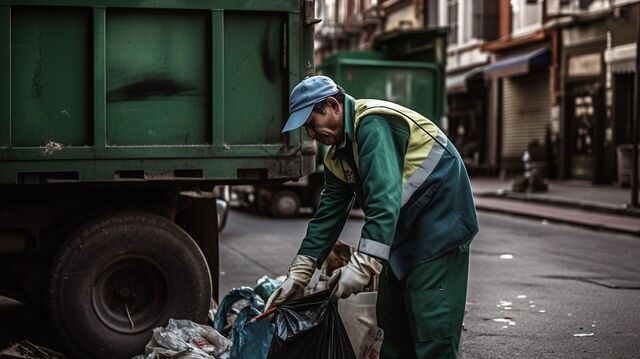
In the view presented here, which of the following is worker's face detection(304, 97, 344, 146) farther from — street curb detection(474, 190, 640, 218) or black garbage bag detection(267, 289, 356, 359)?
street curb detection(474, 190, 640, 218)

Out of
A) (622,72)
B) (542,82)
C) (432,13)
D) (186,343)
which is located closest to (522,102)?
(542,82)

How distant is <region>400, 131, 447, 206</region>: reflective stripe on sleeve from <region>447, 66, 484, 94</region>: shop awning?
3036cm

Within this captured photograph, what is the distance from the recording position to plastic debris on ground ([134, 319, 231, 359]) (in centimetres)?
553

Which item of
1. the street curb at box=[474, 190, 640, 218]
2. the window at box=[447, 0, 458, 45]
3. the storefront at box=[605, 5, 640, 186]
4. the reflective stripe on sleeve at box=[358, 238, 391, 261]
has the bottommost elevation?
the street curb at box=[474, 190, 640, 218]

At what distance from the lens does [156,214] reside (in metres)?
6.48

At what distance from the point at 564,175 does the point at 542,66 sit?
364 centimetres

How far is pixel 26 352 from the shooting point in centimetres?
593

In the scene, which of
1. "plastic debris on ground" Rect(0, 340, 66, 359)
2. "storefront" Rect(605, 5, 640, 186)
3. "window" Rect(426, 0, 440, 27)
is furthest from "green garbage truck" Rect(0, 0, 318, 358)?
"window" Rect(426, 0, 440, 27)

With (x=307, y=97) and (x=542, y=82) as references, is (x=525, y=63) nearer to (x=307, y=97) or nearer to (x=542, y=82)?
(x=542, y=82)

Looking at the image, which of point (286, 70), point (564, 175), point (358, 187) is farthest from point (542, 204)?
point (358, 187)

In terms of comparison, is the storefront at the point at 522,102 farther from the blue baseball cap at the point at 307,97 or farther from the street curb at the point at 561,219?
the blue baseball cap at the point at 307,97

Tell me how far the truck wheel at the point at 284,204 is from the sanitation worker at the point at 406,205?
1367 centimetres

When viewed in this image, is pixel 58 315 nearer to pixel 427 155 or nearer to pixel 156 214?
pixel 156 214

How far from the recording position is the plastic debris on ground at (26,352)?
19.0 feet
